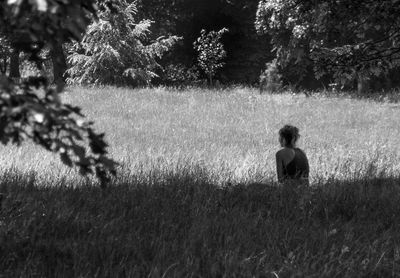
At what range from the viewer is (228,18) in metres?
31.8

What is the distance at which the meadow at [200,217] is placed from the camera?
3953mm

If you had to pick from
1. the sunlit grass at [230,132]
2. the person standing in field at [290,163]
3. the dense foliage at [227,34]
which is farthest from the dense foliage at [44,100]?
the dense foliage at [227,34]

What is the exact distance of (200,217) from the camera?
499 cm

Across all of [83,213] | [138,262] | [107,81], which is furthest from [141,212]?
[107,81]

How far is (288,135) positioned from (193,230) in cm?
276

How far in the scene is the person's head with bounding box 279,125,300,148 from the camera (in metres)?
6.99

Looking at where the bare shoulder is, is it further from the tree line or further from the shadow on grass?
the tree line

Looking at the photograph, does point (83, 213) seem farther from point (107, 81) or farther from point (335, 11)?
point (107, 81)

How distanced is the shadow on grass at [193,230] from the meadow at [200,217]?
A: 0.01 metres

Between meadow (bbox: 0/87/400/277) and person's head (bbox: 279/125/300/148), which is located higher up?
person's head (bbox: 279/125/300/148)

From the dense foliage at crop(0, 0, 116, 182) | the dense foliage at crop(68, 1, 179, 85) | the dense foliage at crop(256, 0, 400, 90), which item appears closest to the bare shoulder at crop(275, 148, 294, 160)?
the dense foliage at crop(256, 0, 400, 90)

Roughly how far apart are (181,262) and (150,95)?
42.6 ft

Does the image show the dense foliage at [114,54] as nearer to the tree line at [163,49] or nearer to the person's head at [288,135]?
the tree line at [163,49]

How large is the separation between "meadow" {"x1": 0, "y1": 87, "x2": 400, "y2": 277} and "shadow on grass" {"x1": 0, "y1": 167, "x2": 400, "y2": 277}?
0.01 meters
